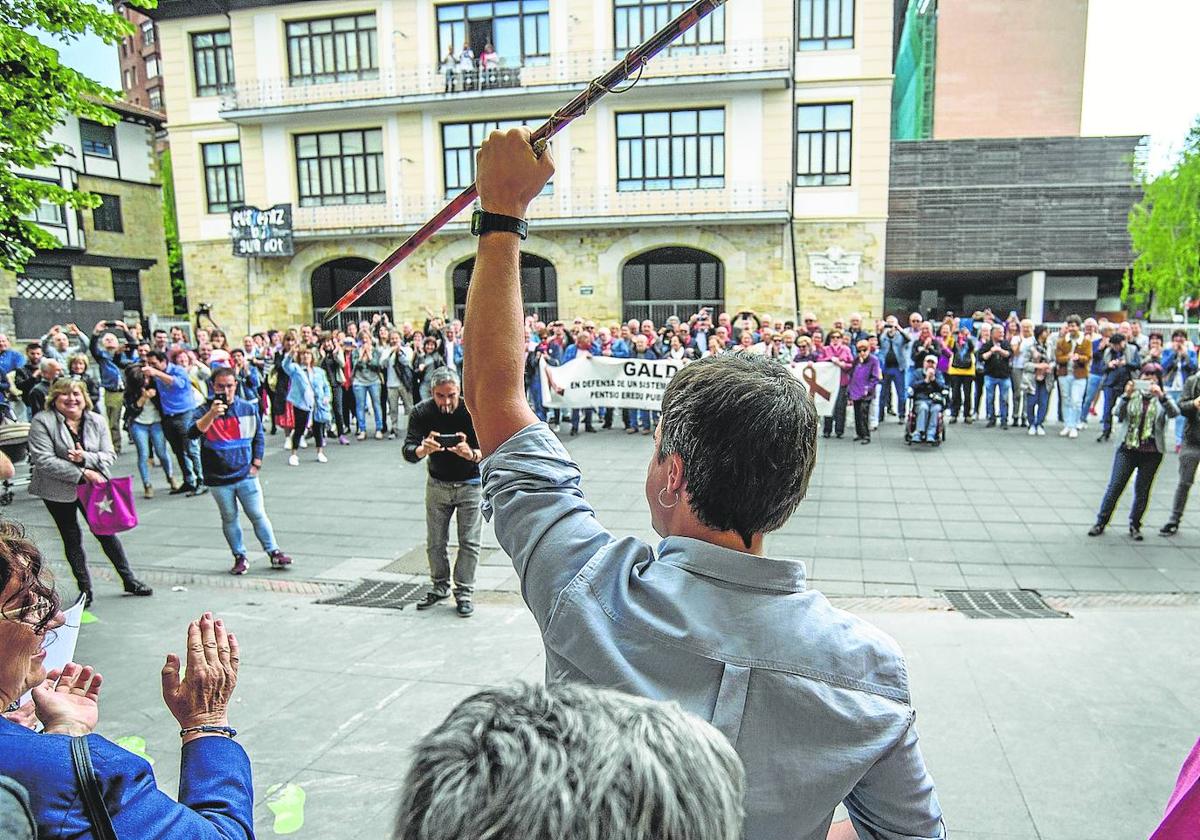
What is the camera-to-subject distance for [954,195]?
2980 centimetres

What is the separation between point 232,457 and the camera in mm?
7121

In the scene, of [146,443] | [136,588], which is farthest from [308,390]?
[136,588]

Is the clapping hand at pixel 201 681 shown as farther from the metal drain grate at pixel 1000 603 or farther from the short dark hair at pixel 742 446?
the metal drain grate at pixel 1000 603

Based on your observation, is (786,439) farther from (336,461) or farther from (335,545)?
(336,461)

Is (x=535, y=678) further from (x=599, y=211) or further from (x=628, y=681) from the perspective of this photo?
(x=599, y=211)

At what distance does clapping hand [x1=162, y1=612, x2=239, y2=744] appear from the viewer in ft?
6.03

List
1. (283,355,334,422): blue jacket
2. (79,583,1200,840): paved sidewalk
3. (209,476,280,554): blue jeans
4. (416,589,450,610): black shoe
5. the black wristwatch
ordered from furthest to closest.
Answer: (283,355,334,422): blue jacket → (209,476,280,554): blue jeans → (416,589,450,610): black shoe → (79,583,1200,840): paved sidewalk → the black wristwatch

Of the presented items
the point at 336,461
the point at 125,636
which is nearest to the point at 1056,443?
the point at 336,461

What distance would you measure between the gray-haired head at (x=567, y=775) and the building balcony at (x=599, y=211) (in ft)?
80.4

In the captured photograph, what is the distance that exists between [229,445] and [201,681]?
5762 mm

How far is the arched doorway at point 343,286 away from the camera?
2864cm

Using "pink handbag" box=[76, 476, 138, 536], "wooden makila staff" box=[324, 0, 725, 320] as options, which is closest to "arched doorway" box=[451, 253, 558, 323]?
"pink handbag" box=[76, 476, 138, 536]

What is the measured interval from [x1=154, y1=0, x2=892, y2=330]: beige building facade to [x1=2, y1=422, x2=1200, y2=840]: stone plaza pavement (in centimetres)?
1585

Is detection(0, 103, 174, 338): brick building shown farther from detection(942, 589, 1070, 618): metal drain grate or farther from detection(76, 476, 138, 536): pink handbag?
detection(942, 589, 1070, 618): metal drain grate
